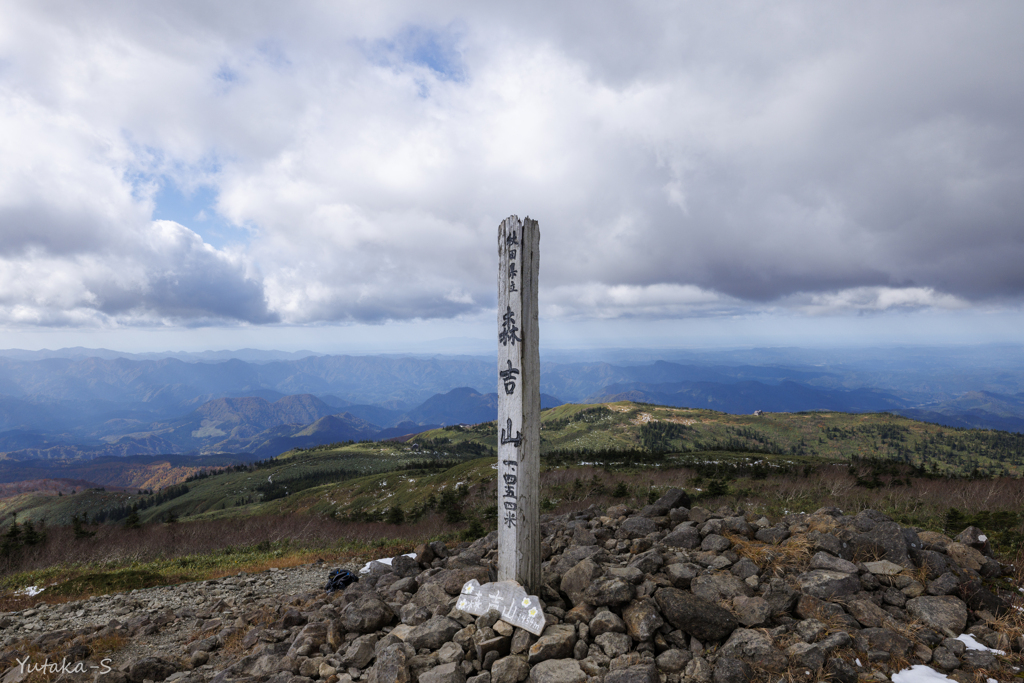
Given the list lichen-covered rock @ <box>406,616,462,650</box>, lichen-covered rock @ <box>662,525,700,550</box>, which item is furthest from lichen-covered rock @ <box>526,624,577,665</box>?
lichen-covered rock @ <box>662,525,700,550</box>

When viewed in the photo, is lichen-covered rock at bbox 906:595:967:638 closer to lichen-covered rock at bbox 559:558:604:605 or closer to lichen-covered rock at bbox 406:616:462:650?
lichen-covered rock at bbox 559:558:604:605

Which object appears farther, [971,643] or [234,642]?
[234,642]

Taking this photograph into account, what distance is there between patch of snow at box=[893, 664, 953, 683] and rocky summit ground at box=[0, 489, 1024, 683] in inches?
4.6

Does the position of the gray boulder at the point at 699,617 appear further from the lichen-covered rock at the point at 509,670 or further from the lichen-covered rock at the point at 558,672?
the lichen-covered rock at the point at 509,670

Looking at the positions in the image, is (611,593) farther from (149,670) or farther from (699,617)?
(149,670)

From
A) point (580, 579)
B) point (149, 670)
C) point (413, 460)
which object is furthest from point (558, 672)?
point (413, 460)

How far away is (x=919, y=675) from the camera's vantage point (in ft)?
19.7

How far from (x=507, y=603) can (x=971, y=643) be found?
22.7ft

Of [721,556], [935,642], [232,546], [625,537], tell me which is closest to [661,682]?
[721,556]

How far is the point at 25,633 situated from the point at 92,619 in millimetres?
1258

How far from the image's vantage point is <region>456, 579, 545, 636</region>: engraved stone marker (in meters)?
7.22

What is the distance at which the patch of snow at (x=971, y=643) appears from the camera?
6.38 metres

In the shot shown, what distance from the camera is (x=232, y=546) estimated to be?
75.4 feet

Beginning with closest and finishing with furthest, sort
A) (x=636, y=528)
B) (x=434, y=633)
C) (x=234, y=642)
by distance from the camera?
1. (x=434, y=633)
2. (x=234, y=642)
3. (x=636, y=528)
